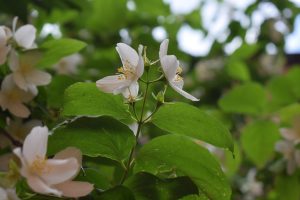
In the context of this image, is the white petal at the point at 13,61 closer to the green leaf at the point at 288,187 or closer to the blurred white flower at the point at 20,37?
the blurred white flower at the point at 20,37

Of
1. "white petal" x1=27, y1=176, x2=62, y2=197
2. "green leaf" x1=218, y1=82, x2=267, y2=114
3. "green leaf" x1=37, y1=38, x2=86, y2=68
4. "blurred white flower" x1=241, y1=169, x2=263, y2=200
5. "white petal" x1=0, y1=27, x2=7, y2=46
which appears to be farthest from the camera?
"blurred white flower" x1=241, y1=169, x2=263, y2=200

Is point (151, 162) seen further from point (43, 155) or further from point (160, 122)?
point (43, 155)

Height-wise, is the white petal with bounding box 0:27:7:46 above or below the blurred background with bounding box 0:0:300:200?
above

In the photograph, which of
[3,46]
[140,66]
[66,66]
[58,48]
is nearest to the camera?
[140,66]

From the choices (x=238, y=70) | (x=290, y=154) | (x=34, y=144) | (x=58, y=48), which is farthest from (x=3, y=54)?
(x=238, y=70)

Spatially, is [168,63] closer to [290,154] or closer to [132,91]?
[132,91]

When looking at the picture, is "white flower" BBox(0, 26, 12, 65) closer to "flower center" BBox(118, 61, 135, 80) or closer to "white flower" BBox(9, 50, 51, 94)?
"white flower" BBox(9, 50, 51, 94)

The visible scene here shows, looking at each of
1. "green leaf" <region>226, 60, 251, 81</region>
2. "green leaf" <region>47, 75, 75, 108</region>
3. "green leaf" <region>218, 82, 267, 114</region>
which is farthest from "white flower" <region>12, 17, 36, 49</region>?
"green leaf" <region>226, 60, 251, 81</region>
